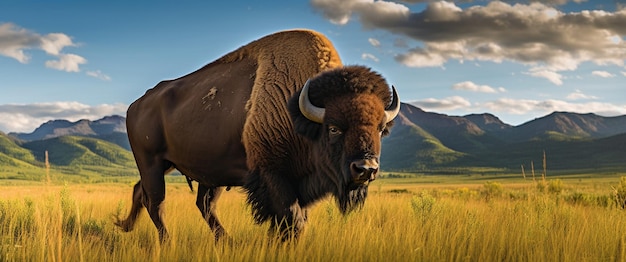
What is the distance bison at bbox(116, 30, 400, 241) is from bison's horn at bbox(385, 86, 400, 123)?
0.01 m

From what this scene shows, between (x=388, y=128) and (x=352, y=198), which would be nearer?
(x=388, y=128)

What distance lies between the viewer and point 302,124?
17.3 ft

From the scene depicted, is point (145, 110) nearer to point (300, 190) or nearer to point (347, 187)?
point (300, 190)

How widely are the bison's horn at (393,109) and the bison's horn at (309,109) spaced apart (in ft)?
2.13

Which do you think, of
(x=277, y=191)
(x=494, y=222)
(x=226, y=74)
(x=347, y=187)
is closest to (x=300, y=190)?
(x=277, y=191)

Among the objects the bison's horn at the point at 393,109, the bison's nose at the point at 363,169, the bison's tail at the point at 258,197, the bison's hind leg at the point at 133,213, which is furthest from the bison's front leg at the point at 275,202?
the bison's hind leg at the point at 133,213

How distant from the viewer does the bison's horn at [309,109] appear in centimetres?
509

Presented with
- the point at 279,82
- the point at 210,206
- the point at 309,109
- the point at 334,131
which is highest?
the point at 279,82

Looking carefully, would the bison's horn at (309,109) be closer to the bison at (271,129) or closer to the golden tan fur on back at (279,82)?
the bison at (271,129)

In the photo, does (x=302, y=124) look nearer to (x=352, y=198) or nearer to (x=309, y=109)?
(x=309, y=109)

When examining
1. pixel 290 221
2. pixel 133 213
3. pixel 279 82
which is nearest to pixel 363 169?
pixel 290 221

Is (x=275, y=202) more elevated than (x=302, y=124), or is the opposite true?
(x=302, y=124)

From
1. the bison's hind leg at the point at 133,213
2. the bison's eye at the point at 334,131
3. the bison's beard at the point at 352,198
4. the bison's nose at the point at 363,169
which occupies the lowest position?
the bison's hind leg at the point at 133,213

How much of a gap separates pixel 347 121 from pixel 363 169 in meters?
0.59
